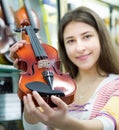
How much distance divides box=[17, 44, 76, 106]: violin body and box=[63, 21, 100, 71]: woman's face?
0.23 feet

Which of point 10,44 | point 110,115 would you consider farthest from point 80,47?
point 10,44

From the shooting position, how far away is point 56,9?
1823 millimetres

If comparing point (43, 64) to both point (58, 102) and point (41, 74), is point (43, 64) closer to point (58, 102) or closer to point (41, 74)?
point (41, 74)

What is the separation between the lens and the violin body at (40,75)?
0.76 meters

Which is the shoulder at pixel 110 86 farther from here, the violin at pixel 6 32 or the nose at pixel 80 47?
the violin at pixel 6 32

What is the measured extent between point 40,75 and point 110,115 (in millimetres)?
223

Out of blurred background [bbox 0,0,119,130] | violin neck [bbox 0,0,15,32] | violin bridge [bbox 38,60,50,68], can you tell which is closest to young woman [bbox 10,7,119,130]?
violin bridge [bbox 38,60,50,68]

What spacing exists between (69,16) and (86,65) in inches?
7.5

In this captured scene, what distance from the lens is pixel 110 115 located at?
0.84 m

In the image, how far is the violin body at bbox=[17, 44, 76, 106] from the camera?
0.76 m

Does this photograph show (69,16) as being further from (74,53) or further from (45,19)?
(45,19)

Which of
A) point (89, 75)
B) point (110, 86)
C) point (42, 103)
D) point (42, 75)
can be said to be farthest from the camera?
point (89, 75)

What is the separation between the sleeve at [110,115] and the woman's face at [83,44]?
18 cm

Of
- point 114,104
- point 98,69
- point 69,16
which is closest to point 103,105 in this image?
point 114,104
